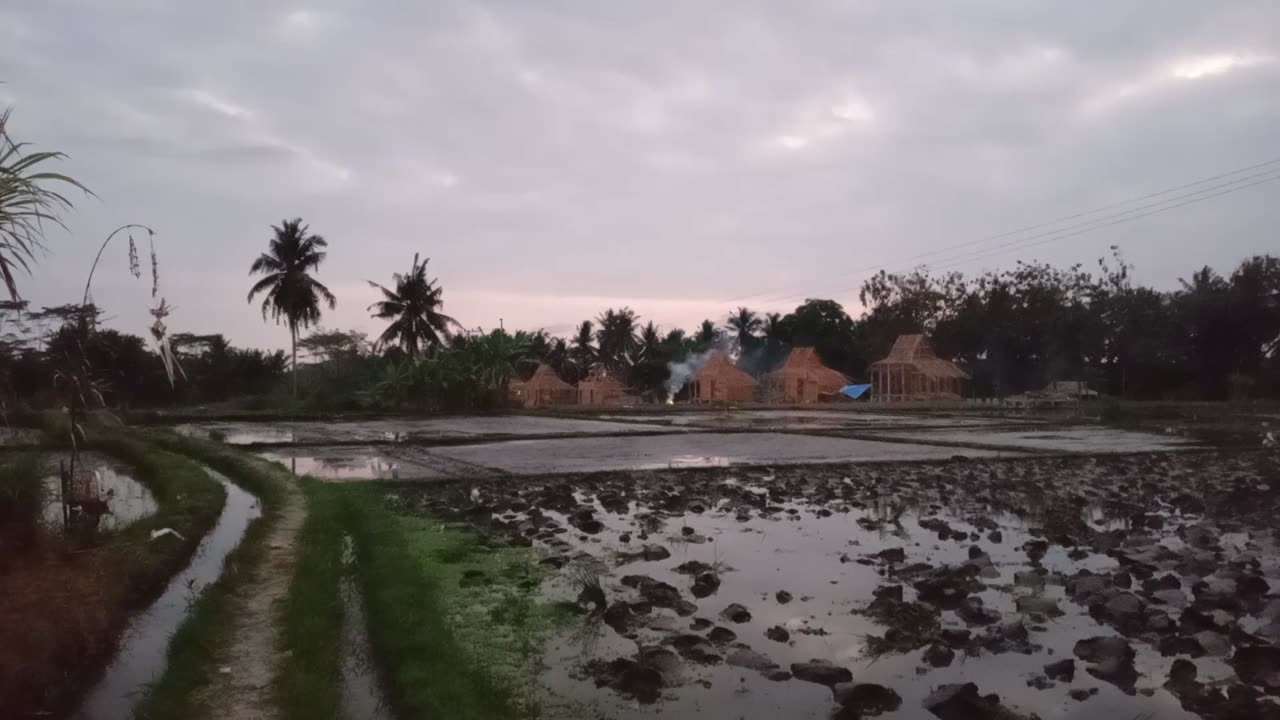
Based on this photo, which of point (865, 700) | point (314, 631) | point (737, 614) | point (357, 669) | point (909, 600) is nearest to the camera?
point (865, 700)

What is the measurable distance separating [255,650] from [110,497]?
778cm

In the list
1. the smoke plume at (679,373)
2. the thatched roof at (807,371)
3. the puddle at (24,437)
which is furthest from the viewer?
the smoke plume at (679,373)

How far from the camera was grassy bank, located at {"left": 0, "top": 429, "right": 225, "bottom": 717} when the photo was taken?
4.58m

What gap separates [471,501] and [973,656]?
7592mm

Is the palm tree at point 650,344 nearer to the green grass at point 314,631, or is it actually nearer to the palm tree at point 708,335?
the palm tree at point 708,335

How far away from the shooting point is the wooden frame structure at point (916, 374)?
55.7m

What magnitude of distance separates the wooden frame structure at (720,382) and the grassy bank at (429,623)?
175 ft

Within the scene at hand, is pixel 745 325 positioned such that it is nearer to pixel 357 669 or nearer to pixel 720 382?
pixel 720 382

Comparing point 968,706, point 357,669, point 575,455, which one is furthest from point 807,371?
point 968,706

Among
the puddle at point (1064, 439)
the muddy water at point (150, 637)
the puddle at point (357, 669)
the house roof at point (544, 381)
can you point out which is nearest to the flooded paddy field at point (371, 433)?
the puddle at point (1064, 439)

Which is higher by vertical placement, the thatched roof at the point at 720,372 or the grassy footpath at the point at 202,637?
the thatched roof at the point at 720,372

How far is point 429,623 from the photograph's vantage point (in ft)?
18.2

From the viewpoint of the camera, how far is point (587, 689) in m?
4.52

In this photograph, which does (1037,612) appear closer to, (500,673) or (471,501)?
(500,673)
